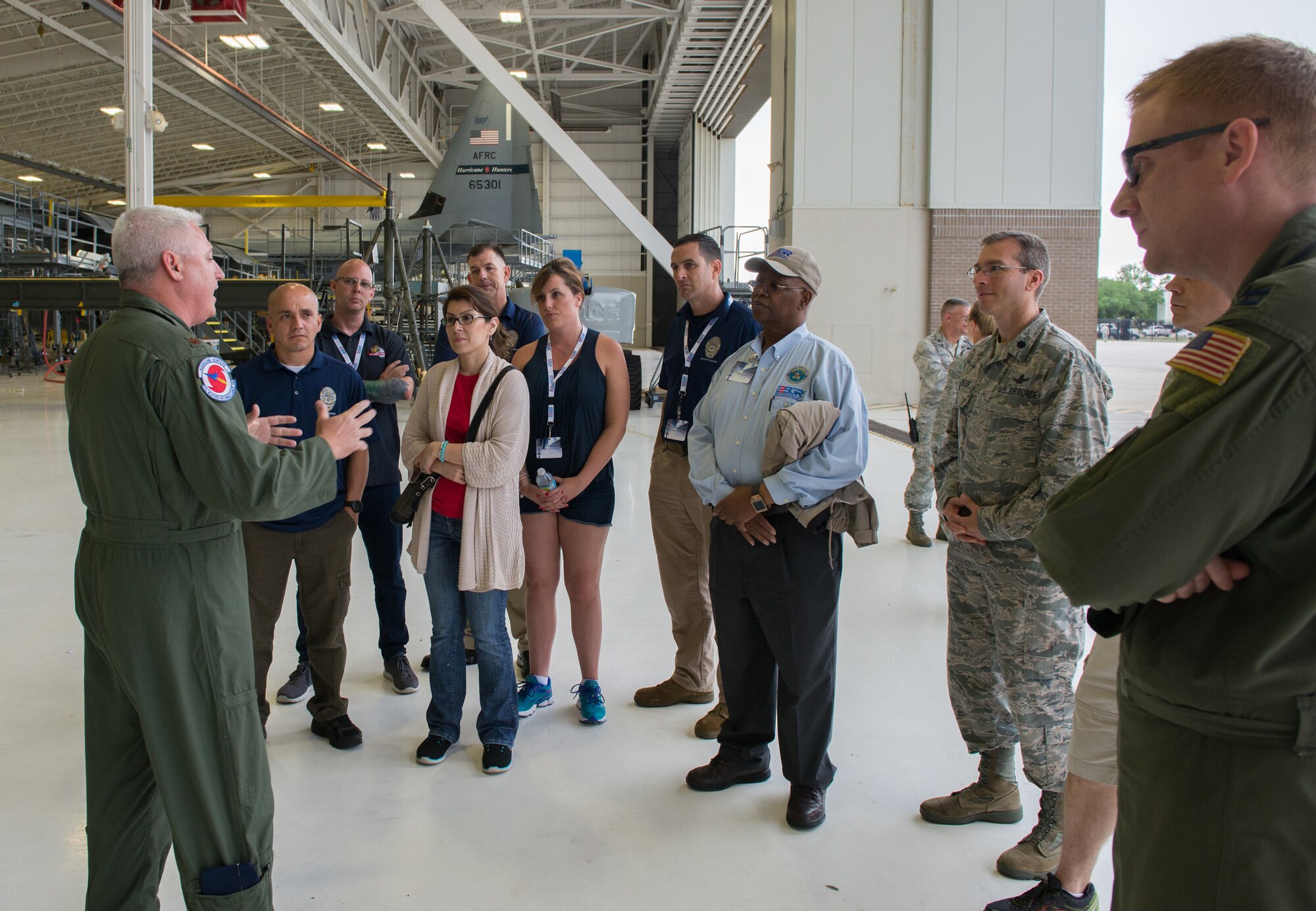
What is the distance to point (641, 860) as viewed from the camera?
92.0 inches

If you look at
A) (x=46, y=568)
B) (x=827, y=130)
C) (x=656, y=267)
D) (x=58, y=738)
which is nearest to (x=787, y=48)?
(x=827, y=130)

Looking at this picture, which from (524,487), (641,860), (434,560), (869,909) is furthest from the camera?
(524,487)

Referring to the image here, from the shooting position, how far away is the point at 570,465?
3217 millimetres

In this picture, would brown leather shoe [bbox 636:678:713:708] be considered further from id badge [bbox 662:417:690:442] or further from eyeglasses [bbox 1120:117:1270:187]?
eyeglasses [bbox 1120:117:1270:187]

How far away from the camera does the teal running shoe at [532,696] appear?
129 inches

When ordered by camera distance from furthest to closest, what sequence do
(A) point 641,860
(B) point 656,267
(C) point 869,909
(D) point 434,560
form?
(B) point 656,267 → (D) point 434,560 → (A) point 641,860 → (C) point 869,909

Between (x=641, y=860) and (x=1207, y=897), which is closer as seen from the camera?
(x=1207, y=897)

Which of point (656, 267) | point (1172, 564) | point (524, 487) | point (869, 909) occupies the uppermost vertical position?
point (656, 267)

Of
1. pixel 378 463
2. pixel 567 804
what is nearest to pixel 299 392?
pixel 378 463

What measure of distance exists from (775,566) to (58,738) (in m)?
2.62

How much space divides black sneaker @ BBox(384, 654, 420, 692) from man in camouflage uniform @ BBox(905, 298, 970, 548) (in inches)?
144

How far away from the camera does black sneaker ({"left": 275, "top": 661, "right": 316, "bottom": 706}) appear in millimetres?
3414

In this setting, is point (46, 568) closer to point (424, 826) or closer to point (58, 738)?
point (58, 738)

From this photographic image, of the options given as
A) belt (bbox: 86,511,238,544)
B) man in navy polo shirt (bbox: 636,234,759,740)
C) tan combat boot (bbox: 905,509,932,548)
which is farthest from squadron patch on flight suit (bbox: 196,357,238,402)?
tan combat boot (bbox: 905,509,932,548)
